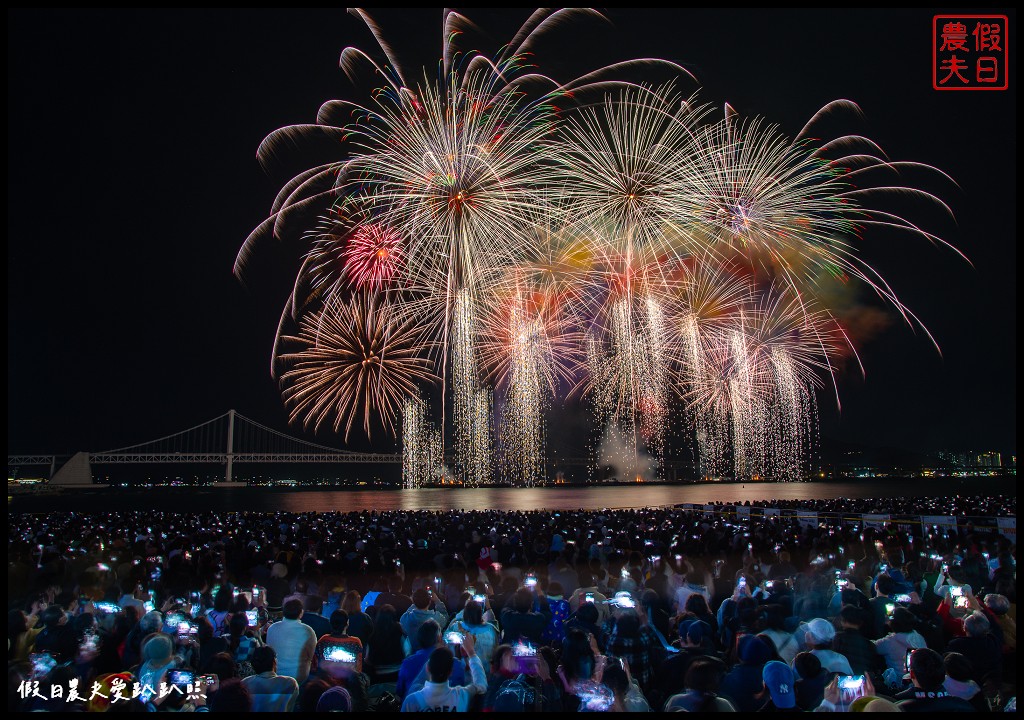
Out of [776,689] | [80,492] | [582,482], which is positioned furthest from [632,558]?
[80,492]

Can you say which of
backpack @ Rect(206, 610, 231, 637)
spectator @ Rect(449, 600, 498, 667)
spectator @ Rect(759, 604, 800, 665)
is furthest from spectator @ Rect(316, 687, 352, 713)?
spectator @ Rect(759, 604, 800, 665)

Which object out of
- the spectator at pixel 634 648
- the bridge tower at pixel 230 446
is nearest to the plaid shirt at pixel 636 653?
the spectator at pixel 634 648

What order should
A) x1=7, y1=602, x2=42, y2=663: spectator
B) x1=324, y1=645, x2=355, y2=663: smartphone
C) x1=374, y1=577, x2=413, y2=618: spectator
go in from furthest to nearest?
1. x1=374, y1=577, x2=413, y2=618: spectator
2. x1=7, y1=602, x2=42, y2=663: spectator
3. x1=324, y1=645, x2=355, y2=663: smartphone

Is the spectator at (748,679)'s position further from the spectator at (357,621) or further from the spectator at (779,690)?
the spectator at (357,621)

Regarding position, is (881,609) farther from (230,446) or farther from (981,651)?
(230,446)

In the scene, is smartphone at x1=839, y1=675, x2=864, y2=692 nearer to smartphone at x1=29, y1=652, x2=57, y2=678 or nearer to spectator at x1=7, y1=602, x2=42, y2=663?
smartphone at x1=29, y1=652, x2=57, y2=678
